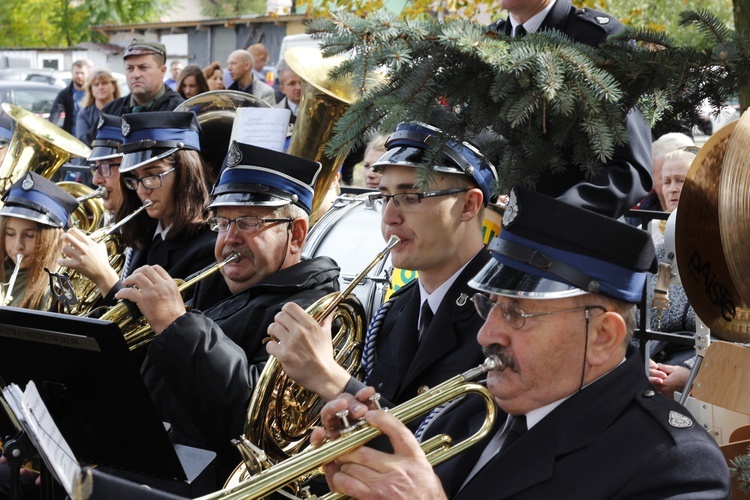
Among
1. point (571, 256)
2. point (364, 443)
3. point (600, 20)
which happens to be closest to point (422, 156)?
point (600, 20)

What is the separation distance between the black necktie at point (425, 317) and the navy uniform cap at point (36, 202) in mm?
2725

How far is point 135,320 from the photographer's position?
383 cm

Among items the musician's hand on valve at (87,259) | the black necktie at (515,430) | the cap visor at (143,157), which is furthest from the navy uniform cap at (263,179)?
the black necktie at (515,430)

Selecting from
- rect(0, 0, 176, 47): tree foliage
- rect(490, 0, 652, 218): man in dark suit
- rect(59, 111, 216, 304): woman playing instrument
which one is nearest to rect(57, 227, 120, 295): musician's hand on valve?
rect(59, 111, 216, 304): woman playing instrument

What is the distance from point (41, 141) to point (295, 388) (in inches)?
168

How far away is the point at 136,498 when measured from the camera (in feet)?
6.27

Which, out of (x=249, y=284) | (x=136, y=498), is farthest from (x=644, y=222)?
(x=136, y=498)

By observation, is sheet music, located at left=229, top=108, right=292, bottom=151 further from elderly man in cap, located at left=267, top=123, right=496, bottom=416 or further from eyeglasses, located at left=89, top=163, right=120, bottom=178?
elderly man in cap, located at left=267, top=123, right=496, bottom=416

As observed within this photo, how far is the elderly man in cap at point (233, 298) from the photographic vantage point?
135 inches

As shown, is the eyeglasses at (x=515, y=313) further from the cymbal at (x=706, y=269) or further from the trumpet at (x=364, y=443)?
the cymbal at (x=706, y=269)

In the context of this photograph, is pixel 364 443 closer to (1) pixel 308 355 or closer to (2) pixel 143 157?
(1) pixel 308 355

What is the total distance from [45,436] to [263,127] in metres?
3.33

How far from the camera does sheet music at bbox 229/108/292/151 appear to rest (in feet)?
17.5

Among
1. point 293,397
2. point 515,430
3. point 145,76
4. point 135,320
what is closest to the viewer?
point 515,430
